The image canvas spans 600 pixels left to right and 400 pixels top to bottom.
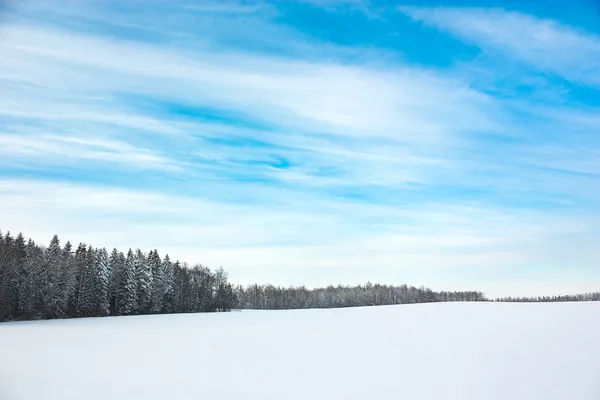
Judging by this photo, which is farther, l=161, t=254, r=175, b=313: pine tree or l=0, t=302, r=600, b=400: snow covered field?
l=161, t=254, r=175, b=313: pine tree

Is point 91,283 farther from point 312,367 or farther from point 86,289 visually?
point 312,367

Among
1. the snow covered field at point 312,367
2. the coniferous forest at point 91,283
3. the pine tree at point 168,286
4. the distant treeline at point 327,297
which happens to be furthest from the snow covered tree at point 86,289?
the distant treeline at point 327,297

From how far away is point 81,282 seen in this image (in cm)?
5362

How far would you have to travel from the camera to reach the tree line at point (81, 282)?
4541 centimetres

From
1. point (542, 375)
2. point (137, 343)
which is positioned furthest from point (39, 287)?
point (542, 375)

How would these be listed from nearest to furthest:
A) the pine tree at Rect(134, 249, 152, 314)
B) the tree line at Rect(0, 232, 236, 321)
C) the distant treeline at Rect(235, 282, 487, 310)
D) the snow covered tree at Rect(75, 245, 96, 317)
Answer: the tree line at Rect(0, 232, 236, 321) → the snow covered tree at Rect(75, 245, 96, 317) → the pine tree at Rect(134, 249, 152, 314) → the distant treeline at Rect(235, 282, 487, 310)

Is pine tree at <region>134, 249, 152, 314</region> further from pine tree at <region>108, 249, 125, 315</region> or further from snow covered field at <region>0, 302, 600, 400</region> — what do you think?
snow covered field at <region>0, 302, 600, 400</region>

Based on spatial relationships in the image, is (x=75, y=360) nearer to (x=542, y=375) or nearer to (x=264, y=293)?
(x=542, y=375)

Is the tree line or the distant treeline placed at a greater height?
the tree line

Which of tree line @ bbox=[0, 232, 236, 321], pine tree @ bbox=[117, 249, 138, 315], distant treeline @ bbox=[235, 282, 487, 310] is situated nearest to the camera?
tree line @ bbox=[0, 232, 236, 321]

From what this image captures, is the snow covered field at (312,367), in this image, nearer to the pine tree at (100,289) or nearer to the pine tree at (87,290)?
the pine tree at (87,290)

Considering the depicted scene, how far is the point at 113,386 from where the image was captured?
10570mm

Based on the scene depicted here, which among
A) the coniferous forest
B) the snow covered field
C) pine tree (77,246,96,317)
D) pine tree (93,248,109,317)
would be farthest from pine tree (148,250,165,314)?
the snow covered field

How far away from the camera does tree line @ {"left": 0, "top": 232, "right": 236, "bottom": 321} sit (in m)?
45.4
